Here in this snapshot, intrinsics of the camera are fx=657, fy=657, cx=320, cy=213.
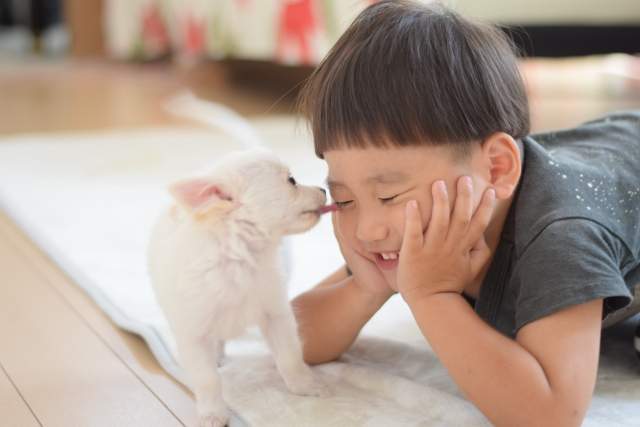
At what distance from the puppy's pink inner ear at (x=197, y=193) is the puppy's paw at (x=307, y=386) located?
0.93ft

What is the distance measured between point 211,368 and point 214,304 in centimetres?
9

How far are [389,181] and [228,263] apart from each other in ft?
0.78

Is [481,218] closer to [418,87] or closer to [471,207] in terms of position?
[471,207]

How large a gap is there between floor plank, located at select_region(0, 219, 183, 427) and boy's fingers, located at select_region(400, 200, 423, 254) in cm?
38

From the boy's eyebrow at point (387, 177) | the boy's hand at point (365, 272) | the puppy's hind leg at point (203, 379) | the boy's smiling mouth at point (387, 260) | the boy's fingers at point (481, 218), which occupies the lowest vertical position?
the puppy's hind leg at point (203, 379)

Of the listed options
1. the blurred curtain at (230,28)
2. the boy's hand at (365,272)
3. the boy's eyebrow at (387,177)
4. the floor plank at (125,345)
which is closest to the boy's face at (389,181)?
the boy's eyebrow at (387,177)

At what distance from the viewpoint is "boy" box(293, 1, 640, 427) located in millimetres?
790

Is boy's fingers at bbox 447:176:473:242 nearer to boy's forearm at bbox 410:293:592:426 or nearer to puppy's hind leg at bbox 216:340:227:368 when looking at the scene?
boy's forearm at bbox 410:293:592:426

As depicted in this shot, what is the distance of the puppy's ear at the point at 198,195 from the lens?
0.84 m

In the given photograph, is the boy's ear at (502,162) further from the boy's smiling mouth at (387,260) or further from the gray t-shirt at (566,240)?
the boy's smiling mouth at (387,260)

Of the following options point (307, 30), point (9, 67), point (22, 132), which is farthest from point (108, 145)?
point (9, 67)

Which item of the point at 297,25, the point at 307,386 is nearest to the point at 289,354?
the point at 307,386

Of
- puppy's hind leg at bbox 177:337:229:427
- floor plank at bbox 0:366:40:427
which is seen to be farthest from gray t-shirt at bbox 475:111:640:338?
floor plank at bbox 0:366:40:427

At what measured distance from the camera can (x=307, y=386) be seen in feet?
3.07
